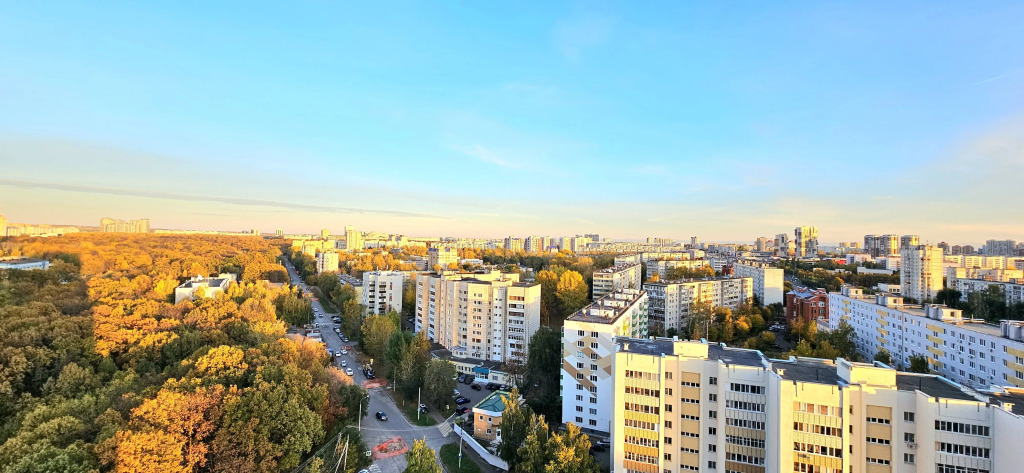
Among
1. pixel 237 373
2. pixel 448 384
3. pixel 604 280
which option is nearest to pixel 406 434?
pixel 448 384

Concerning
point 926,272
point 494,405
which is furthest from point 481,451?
point 926,272

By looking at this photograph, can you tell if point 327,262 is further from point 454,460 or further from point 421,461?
point 421,461

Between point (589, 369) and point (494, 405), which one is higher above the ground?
point (589, 369)

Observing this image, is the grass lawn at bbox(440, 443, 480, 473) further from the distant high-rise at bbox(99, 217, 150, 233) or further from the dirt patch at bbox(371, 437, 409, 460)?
the distant high-rise at bbox(99, 217, 150, 233)

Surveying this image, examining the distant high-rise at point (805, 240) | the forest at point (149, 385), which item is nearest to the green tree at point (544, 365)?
the forest at point (149, 385)

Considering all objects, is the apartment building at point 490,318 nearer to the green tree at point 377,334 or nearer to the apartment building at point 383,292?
the green tree at point 377,334

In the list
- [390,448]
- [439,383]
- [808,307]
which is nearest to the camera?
[390,448]
